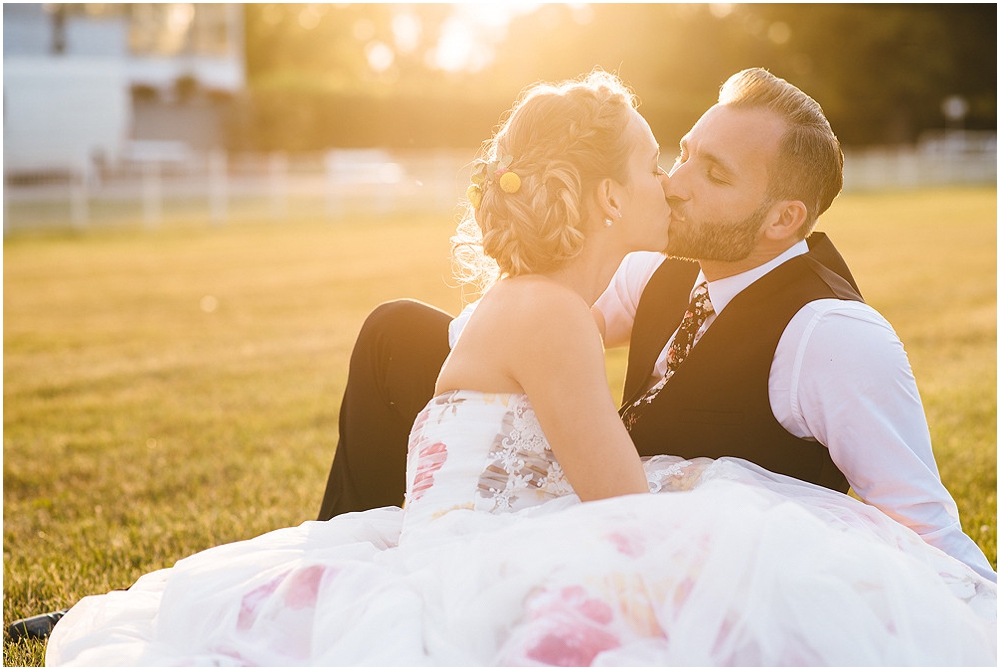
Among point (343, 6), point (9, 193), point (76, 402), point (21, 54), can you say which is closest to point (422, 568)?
point (76, 402)

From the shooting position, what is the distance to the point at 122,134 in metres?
25.3

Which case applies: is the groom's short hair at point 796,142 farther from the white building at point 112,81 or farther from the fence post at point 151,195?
the white building at point 112,81

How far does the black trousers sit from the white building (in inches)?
748

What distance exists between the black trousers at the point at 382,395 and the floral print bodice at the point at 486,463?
78 cm

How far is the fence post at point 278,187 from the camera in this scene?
20.1 m

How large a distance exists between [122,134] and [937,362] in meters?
23.0

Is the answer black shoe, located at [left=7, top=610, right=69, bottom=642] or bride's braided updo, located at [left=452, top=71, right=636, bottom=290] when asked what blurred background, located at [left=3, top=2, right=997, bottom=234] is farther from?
bride's braided updo, located at [left=452, top=71, right=636, bottom=290]

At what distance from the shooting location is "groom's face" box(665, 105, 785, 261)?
2840 millimetres

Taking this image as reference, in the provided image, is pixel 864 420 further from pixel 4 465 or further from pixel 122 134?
pixel 122 134

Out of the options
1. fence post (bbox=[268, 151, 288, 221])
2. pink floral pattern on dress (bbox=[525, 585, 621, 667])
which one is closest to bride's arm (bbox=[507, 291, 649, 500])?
pink floral pattern on dress (bbox=[525, 585, 621, 667])

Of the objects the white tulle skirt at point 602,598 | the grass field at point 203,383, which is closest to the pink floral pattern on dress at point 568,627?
the white tulle skirt at point 602,598

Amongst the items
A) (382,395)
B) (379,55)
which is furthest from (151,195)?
(379,55)

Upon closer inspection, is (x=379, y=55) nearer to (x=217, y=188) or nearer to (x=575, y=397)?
(x=217, y=188)

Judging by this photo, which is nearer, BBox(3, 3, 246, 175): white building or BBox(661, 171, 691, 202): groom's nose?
BBox(661, 171, 691, 202): groom's nose
